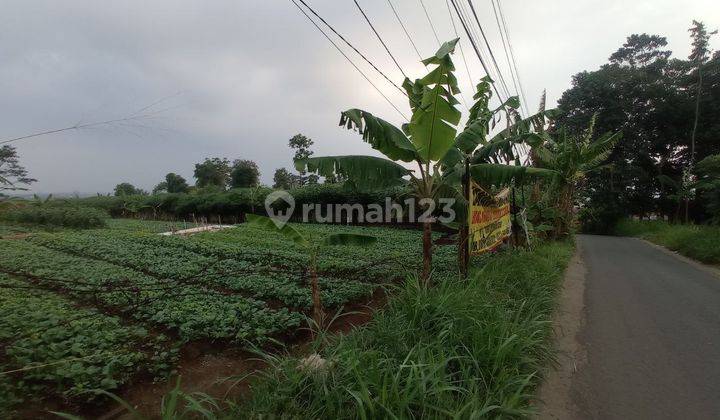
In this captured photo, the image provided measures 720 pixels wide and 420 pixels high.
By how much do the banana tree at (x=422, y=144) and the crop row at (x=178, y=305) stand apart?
2.08m

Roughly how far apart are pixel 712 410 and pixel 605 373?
2.46ft

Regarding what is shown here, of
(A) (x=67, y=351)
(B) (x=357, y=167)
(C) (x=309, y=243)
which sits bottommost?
(A) (x=67, y=351)

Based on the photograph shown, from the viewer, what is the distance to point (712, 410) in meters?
2.88

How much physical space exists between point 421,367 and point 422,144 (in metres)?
3.20

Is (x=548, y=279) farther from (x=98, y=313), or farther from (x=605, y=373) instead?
(x=98, y=313)

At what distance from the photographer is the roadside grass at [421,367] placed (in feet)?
7.98

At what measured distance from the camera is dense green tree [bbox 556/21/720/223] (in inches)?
1002

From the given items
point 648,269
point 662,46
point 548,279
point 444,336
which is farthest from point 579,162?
point 662,46

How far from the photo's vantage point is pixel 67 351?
3.39 meters

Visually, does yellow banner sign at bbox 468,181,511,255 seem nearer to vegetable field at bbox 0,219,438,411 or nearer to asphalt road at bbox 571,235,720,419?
vegetable field at bbox 0,219,438,411

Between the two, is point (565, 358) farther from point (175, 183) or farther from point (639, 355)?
point (175, 183)

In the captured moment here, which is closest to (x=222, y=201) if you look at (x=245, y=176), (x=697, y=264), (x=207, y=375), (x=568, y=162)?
(x=245, y=176)

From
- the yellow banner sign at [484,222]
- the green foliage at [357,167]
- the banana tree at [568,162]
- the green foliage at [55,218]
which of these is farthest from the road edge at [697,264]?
the green foliage at [55,218]

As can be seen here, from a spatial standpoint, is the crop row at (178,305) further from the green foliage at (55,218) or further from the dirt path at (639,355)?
the green foliage at (55,218)
